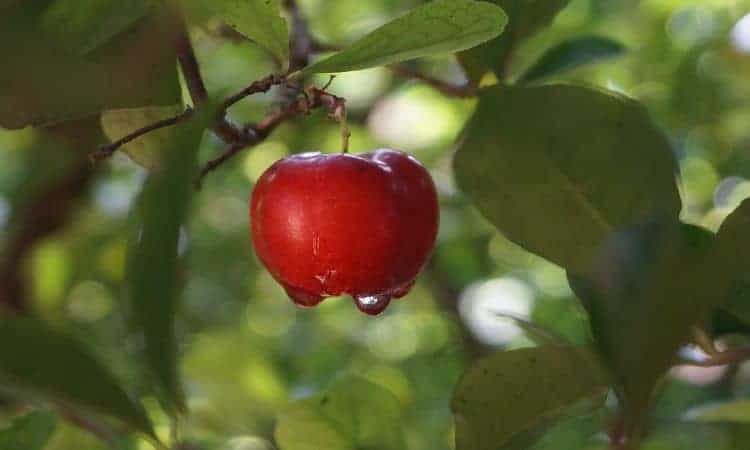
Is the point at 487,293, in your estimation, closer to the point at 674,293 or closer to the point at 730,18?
the point at 730,18

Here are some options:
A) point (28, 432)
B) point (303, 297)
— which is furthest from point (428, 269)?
point (28, 432)

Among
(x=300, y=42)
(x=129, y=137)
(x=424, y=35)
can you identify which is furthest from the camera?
(x=300, y=42)

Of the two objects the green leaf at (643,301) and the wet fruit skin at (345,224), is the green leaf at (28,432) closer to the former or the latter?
the wet fruit skin at (345,224)

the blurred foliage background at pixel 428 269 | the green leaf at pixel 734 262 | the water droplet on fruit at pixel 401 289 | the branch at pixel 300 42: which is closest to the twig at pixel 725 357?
the green leaf at pixel 734 262

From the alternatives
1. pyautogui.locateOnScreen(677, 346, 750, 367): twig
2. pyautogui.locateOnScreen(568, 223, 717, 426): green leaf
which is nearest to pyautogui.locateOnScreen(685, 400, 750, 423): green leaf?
pyautogui.locateOnScreen(677, 346, 750, 367): twig

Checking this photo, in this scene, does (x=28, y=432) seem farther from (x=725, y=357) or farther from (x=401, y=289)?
(x=725, y=357)

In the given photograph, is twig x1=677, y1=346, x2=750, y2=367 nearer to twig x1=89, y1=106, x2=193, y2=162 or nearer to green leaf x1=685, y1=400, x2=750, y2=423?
green leaf x1=685, y1=400, x2=750, y2=423

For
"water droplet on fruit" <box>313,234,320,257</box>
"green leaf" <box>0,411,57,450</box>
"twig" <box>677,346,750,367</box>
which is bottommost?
"twig" <box>677,346,750,367</box>
